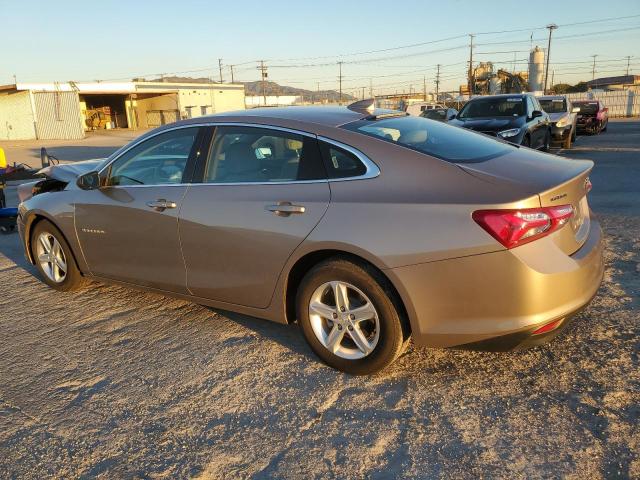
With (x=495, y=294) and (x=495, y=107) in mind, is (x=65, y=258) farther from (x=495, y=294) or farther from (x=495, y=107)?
(x=495, y=107)

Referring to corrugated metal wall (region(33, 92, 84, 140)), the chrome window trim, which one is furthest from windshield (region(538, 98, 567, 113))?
corrugated metal wall (region(33, 92, 84, 140))

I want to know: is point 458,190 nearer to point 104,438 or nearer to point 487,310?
point 487,310

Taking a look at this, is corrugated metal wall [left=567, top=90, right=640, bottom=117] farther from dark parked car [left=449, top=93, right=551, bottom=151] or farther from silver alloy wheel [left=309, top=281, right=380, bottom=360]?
silver alloy wheel [left=309, top=281, right=380, bottom=360]

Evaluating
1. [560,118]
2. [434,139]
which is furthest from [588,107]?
[434,139]

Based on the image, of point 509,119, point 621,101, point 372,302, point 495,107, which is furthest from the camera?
point 621,101

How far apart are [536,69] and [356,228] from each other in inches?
3024

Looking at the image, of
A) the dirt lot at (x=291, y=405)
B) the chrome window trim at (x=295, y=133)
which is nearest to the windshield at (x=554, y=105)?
the dirt lot at (x=291, y=405)

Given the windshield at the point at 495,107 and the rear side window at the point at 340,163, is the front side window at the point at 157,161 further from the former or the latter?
the windshield at the point at 495,107

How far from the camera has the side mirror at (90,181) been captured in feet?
14.3

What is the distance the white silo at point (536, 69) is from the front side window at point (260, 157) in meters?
74.4

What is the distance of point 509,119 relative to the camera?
37.9 feet

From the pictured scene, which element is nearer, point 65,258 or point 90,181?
point 90,181

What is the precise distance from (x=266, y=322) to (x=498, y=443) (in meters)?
2.07

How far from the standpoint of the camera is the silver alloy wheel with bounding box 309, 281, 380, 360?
10.2 ft
